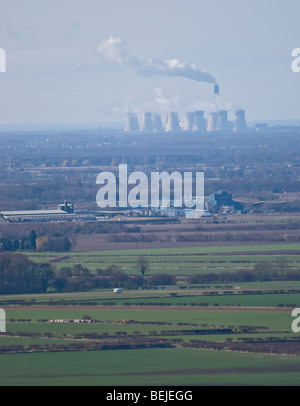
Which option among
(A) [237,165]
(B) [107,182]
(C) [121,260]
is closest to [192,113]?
(A) [237,165]

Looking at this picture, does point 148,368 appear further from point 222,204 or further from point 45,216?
point 222,204

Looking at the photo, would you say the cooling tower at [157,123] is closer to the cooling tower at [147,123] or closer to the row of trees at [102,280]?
the cooling tower at [147,123]

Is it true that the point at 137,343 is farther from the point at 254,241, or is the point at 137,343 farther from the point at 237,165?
the point at 237,165

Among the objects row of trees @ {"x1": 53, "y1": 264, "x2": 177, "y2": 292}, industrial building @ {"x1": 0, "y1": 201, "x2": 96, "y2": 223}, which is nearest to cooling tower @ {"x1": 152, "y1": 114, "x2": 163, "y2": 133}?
industrial building @ {"x1": 0, "y1": 201, "x2": 96, "y2": 223}

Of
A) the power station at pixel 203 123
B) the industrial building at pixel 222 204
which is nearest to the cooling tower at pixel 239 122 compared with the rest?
the power station at pixel 203 123

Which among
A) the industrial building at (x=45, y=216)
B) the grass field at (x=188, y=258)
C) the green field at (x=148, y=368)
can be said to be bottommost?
the green field at (x=148, y=368)

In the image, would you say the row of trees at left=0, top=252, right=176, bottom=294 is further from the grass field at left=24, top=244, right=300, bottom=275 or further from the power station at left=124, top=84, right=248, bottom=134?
the power station at left=124, top=84, right=248, bottom=134
